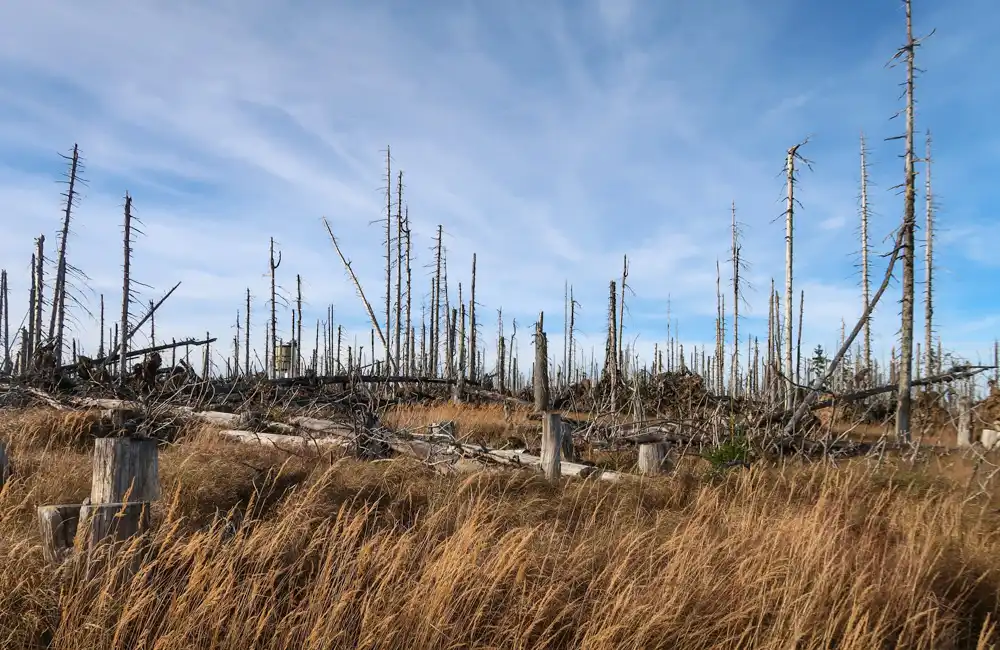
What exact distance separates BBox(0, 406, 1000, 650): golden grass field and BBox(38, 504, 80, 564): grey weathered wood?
0.36 feet

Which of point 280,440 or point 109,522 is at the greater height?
point 109,522

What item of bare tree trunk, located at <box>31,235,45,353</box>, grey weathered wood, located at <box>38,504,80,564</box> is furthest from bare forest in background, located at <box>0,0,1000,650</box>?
bare tree trunk, located at <box>31,235,45,353</box>

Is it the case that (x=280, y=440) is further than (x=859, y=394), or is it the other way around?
(x=859, y=394)

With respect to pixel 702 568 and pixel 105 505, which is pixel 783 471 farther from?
pixel 105 505

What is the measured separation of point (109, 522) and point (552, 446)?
4266 millimetres

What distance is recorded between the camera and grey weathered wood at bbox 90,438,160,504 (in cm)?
365

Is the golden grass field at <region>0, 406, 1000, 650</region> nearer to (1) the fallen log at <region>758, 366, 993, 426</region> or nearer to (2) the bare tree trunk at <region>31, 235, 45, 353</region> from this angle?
(1) the fallen log at <region>758, 366, 993, 426</region>

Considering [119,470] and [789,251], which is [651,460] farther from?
[789,251]

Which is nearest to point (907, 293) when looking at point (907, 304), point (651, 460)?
point (907, 304)

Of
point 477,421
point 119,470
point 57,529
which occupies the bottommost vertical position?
point 477,421

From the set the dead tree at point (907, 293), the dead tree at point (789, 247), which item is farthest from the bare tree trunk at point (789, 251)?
the dead tree at point (907, 293)

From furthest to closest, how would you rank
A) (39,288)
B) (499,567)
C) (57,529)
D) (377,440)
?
(39,288) → (377,440) → (499,567) → (57,529)

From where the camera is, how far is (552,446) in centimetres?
652

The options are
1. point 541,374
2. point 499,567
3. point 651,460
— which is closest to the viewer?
point 499,567
